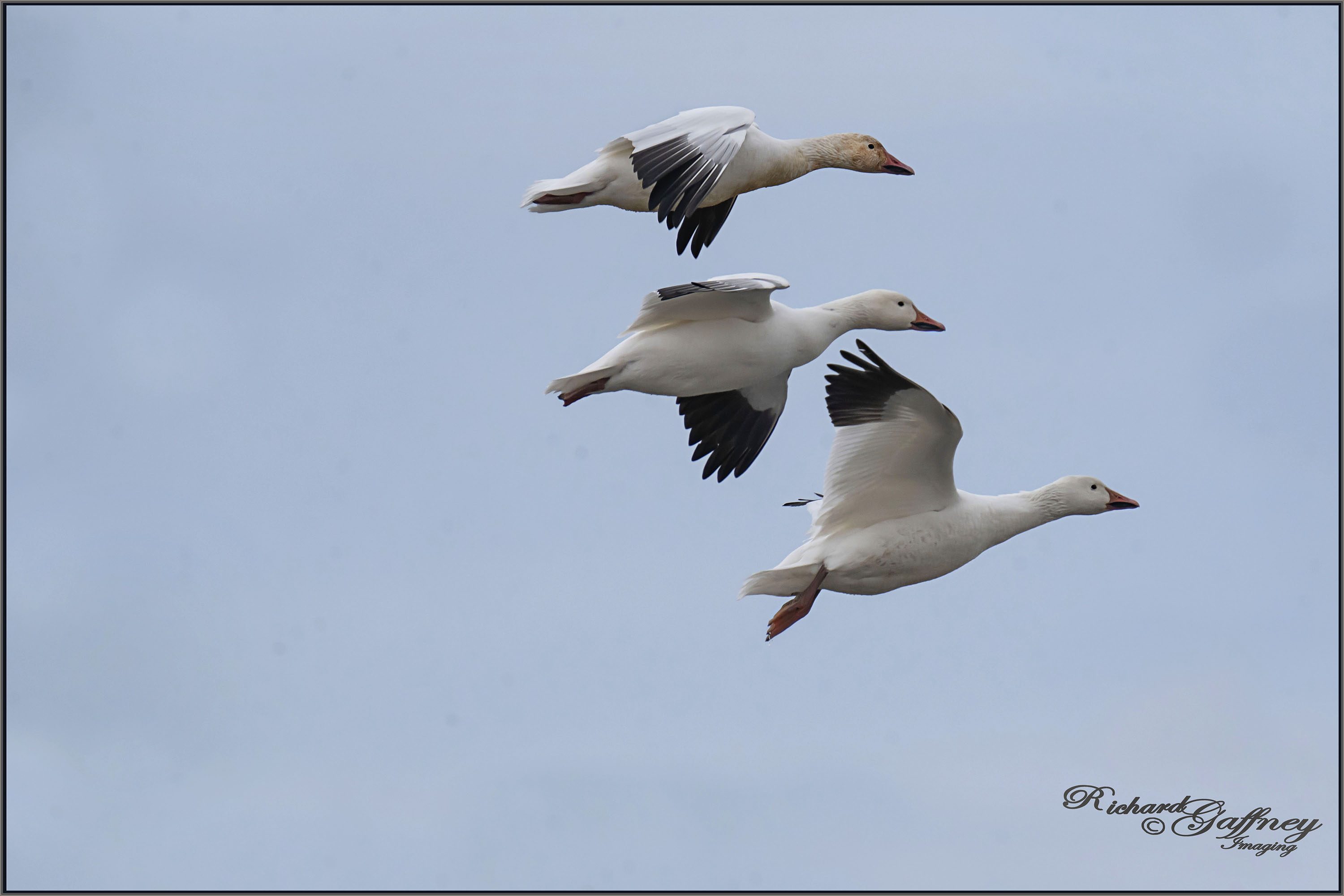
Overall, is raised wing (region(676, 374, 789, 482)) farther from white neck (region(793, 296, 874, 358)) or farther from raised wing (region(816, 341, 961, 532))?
raised wing (region(816, 341, 961, 532))

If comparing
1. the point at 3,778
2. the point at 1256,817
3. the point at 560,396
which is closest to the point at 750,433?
the point at 560,396

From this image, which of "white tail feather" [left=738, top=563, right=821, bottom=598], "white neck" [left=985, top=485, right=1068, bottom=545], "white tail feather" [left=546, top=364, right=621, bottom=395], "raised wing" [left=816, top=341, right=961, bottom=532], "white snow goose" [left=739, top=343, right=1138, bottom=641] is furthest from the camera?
"white neck" [left=985, top=485, right=1068, bottom=545]

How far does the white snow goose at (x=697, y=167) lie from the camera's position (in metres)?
10.2

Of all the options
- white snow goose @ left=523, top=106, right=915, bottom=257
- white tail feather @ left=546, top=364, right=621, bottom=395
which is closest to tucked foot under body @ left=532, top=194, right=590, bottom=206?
→ white snow goose @ left=523, top=106, right=915, bottom=257

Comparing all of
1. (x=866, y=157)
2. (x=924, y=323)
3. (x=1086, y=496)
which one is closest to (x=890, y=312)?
(x=924, y=323)

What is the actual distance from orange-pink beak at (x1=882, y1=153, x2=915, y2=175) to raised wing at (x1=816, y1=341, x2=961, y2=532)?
6.54ft

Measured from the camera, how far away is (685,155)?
10.3m

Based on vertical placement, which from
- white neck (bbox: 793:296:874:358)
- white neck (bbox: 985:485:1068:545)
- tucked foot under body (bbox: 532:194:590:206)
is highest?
tucked foot under body (bbox: 532:194:590:206)

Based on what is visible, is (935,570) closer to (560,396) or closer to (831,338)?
(831,338)

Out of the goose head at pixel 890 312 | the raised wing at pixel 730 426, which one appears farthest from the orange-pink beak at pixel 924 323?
the raised wing at pixel 730 426

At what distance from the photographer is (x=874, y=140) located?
471 inches

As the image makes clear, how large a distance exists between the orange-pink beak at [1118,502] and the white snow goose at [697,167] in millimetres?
2627

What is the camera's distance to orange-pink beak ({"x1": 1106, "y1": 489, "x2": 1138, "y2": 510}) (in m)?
11.7

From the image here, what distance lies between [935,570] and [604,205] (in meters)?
3.06
